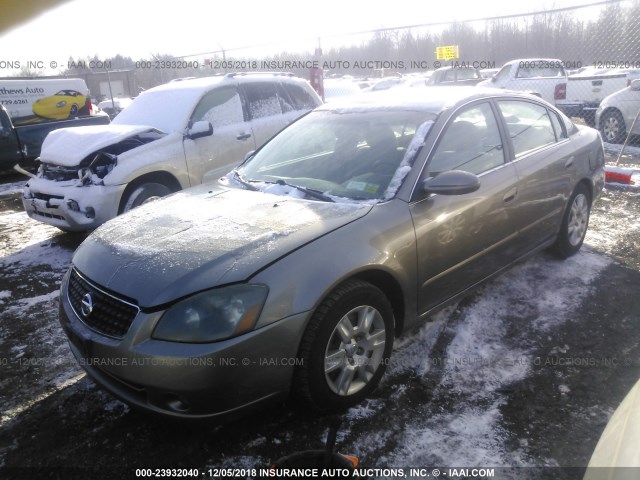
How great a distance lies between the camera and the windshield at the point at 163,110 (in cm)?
596

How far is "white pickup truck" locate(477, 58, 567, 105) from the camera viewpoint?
13008 mm

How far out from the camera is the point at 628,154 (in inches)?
376

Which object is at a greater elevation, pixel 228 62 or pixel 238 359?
pixel 228 62

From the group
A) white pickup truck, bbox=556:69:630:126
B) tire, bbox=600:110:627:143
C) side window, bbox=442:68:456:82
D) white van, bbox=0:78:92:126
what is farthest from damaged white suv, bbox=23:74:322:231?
side window, bbox=442:68:456:82

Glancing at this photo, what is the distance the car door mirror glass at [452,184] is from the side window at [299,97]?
453cm

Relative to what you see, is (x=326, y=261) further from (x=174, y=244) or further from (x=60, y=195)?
(x=60, y=195)

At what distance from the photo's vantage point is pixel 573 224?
452 cm

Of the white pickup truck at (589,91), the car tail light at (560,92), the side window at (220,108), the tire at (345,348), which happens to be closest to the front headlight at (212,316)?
the tire at (345,348)

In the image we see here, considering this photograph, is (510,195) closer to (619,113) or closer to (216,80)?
(216,80)

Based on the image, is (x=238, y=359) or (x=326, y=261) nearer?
(x=238, y=359)

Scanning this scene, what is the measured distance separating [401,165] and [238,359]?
1580mm

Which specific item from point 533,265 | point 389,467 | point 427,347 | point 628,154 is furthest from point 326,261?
point 628,154

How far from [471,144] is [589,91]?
11.1 metres

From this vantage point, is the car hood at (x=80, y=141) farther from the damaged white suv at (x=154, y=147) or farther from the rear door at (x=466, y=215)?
the rear door at (x=466, y=215)
